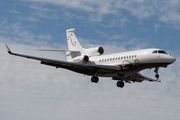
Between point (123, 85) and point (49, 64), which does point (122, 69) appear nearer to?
point (123, 85)

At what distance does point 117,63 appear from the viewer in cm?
3953

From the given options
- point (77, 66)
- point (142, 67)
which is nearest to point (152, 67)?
point (142, 67)

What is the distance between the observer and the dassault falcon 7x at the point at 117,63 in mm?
37094

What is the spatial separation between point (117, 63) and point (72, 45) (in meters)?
12.0

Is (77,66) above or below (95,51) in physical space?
below

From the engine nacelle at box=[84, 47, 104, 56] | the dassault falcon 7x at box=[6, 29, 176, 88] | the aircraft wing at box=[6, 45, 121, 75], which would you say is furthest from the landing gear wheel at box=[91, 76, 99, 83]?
the engine nacelle at box=[84, 47, 104, 56]

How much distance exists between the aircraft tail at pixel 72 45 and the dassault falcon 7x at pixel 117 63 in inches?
14.2

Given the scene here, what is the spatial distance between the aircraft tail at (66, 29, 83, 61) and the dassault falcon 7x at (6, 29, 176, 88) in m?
0.36

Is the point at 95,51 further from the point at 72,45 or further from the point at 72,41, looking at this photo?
the point at 72,41

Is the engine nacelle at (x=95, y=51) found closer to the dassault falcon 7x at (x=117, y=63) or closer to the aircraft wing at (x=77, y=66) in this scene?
the dassault falcon 7x at (x=117, y=63)

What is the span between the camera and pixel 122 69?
39.1 m

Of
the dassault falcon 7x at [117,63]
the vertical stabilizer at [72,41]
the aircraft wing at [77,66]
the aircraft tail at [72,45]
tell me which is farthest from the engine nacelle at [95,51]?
the aircraft wing at [77,66]

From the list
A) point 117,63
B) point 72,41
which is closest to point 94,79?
point 117,63

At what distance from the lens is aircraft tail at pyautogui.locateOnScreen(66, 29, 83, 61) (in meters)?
46.7
